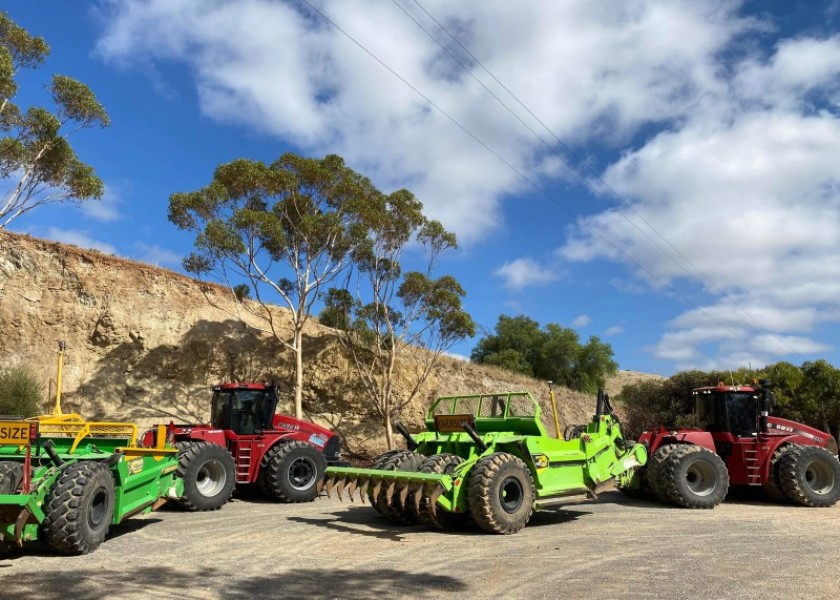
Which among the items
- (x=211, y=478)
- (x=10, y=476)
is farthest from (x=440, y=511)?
(x=10, y=476)

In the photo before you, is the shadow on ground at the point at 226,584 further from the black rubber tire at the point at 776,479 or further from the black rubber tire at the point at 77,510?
the black rubber tire at the point at 776,479

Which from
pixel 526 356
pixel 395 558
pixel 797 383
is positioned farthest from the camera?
pixel 526 356

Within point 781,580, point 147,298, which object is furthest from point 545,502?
point 147,298

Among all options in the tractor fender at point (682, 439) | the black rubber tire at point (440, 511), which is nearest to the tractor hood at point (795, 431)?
the tractor fender at point (682, 439)

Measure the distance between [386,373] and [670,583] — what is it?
19434 mm

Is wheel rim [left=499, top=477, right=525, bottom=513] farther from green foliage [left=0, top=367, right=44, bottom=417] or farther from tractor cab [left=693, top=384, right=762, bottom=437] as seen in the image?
green foliage [left=0, top=367, right=44, bottom=417]

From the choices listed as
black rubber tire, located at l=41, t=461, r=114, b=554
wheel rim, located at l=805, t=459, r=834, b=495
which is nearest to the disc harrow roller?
black rubber tire, located at l=41, t=461, r=114, b=554

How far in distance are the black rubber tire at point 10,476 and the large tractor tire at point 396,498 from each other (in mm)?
4520

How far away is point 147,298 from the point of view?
81.6ft

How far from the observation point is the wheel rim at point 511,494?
8906 millimetres

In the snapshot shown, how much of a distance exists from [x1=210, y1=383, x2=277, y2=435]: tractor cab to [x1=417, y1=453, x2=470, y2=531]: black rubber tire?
4.91 meters

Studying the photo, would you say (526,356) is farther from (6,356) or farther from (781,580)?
(781,580)

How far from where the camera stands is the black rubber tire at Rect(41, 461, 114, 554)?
7.01m

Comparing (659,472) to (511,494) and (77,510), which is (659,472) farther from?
(77,510)
